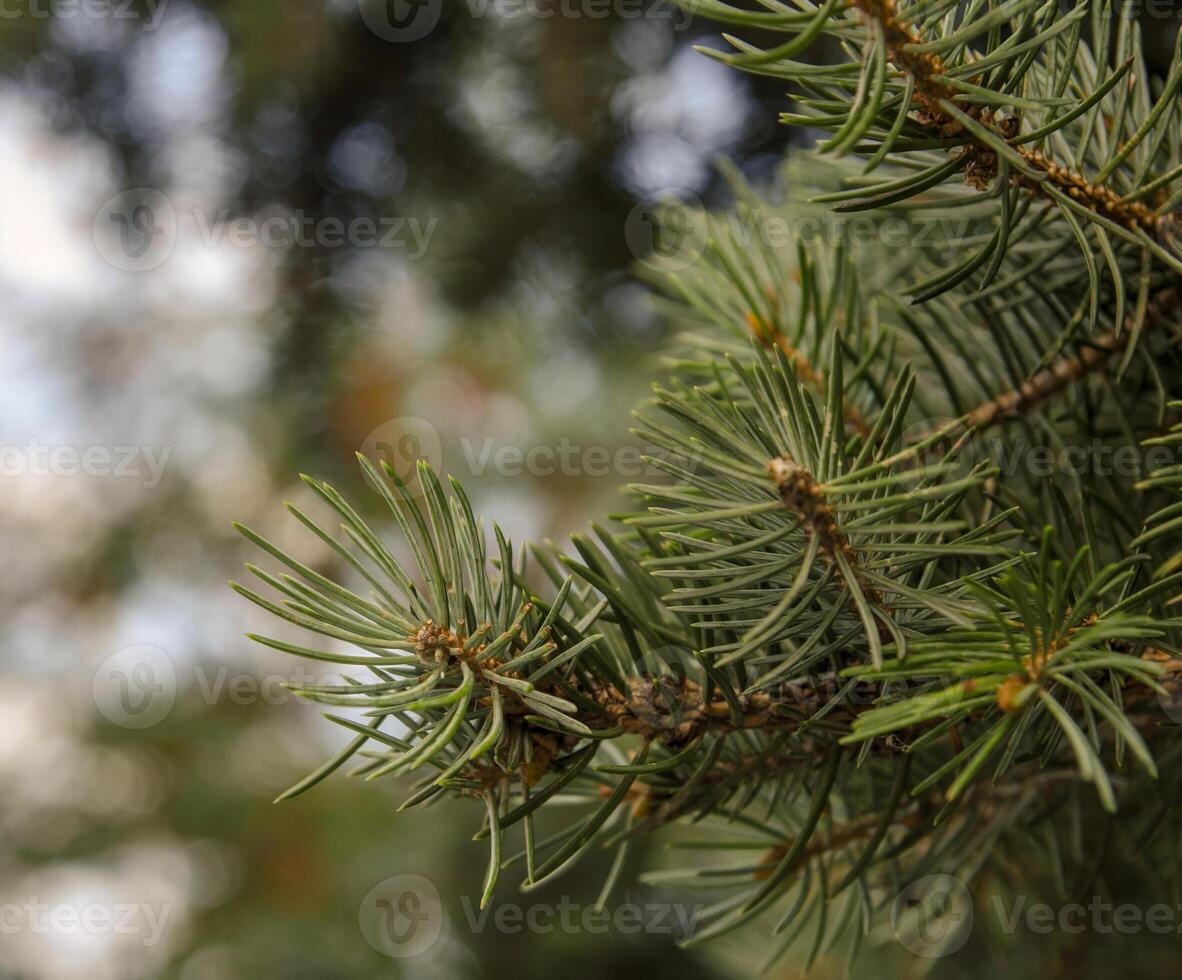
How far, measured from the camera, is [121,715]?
4.54 ft

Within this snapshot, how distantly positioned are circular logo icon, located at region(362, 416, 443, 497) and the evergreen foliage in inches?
22.0

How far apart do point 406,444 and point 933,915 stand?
78 centimetres

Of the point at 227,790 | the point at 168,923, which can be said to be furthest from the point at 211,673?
the point at 168,923

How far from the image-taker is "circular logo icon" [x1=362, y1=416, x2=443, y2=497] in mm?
924

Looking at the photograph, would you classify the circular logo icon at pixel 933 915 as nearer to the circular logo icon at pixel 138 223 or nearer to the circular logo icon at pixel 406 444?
the circular logo icon at pixel 406 444

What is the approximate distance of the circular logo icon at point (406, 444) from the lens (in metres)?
0.92

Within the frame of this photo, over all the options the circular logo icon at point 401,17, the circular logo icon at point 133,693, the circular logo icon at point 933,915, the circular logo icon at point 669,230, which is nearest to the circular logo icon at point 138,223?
the circular logo icon at point 401,17

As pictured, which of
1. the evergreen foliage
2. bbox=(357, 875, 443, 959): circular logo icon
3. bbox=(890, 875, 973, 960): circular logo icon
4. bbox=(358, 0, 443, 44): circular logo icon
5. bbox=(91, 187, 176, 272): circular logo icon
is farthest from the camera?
bbox=(357, 875, 443, 959): circular logo icon

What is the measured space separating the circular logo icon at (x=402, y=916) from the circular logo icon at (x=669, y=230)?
74 centimetres

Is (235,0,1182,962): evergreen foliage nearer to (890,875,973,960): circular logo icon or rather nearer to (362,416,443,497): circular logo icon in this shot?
(890,875,973,960): circular logo icon

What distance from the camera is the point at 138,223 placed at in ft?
2.96

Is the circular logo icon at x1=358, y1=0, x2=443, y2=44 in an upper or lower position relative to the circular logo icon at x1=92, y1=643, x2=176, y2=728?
upper

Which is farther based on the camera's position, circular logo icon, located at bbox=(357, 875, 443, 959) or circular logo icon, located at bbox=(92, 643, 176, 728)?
circular logo icon, located at bbox=(92, 643, 176, 728)

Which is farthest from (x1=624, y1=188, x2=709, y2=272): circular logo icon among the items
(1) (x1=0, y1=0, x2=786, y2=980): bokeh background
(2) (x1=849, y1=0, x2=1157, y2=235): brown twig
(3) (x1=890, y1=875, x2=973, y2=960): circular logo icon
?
(3) (x1=890, y1=875, x2=973, y2=960): circular logo icon
